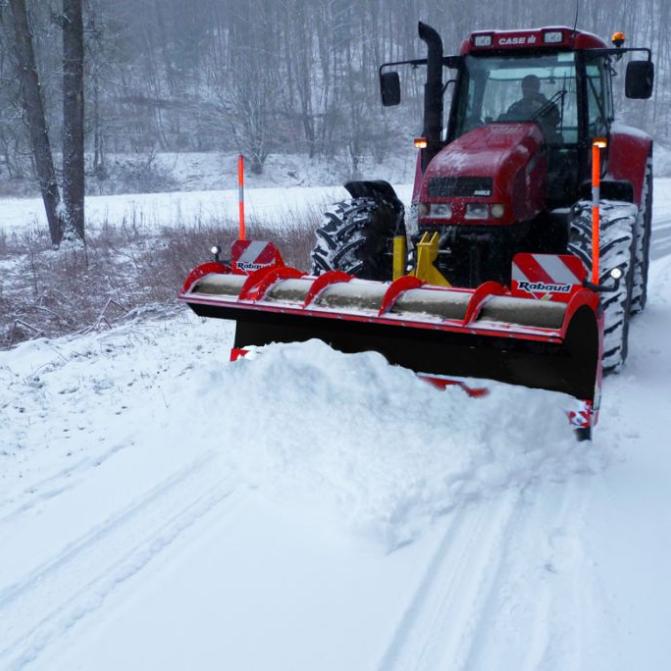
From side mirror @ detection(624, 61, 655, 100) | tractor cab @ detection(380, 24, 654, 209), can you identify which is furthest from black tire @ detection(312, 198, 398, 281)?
side mirror @ detection(624, 61, 655, 100)

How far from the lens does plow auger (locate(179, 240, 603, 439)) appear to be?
11.1 feet

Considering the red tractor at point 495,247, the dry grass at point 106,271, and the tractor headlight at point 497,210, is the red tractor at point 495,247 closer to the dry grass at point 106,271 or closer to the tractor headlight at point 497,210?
the tractor headlight at point 497,210

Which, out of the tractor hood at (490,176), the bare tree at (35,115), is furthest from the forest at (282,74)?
the tractor hood at (490,176)

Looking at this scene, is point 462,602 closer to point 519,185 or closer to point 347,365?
point 347,365

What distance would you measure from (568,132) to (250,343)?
3058 mm

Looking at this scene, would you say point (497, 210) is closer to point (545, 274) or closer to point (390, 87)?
point (545, 274)

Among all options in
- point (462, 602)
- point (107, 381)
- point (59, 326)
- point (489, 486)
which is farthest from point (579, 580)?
point (59, 326)

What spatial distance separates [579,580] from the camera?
8.54 ft

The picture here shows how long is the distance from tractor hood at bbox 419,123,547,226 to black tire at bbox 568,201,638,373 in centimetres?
46

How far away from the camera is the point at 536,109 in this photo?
17.8ft

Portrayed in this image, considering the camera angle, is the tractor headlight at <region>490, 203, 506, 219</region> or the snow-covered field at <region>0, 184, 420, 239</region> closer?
the tractor headlight at <region>490, 203, 506, 219</region>

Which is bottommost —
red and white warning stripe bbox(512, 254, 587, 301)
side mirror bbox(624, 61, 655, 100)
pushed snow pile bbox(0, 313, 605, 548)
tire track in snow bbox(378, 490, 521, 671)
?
tire track in snow bbox(378, 490, 521, 671)

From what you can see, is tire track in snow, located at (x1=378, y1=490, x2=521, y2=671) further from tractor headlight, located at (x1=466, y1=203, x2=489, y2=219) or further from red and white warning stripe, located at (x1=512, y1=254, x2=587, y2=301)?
tractor headlight, located at (x1=466, y1=203, x2=489, y2=219)

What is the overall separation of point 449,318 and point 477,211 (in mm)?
1567
